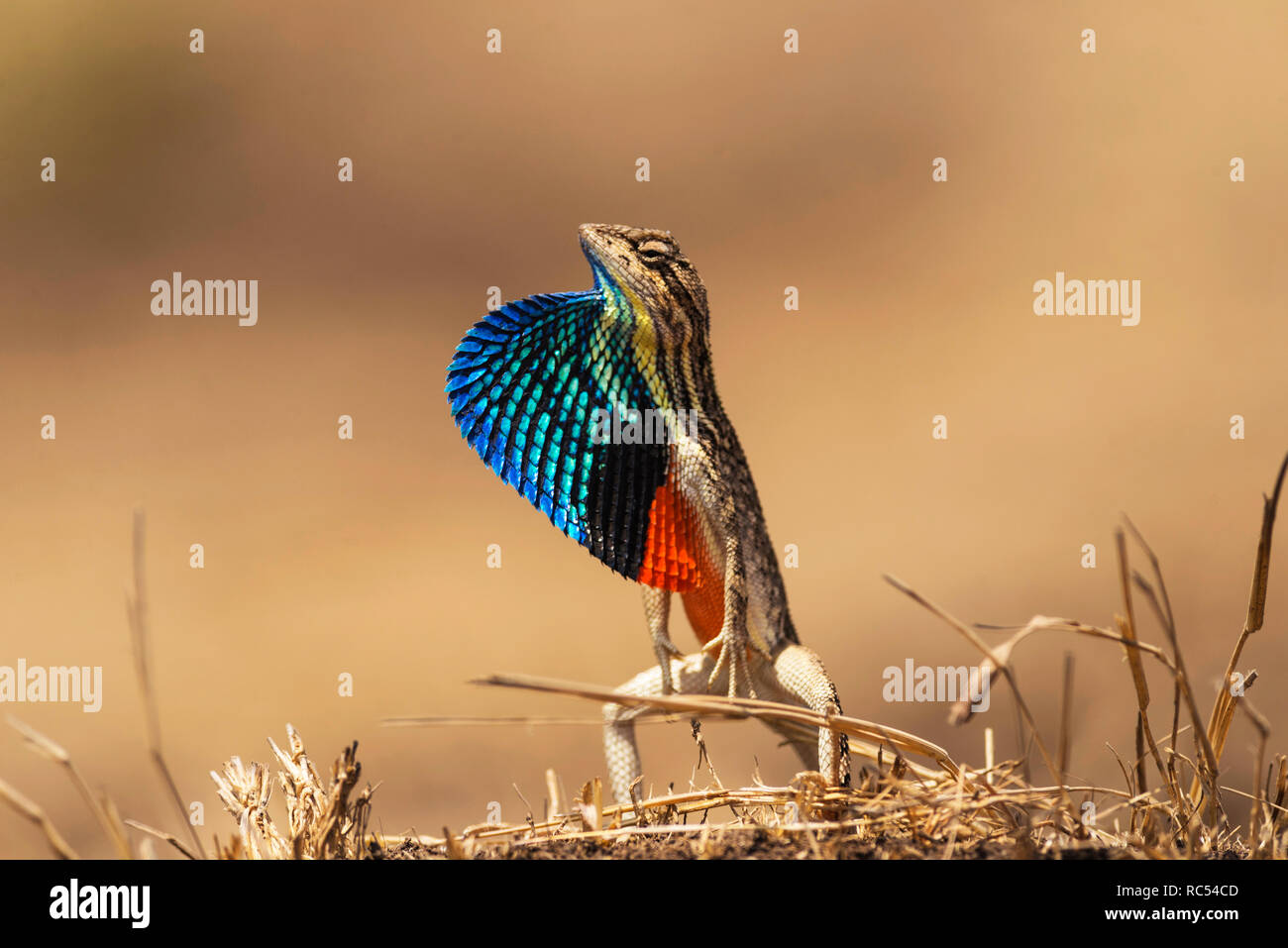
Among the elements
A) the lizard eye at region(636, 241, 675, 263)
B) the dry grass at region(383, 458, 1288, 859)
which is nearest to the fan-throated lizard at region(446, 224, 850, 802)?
the lizard eye at region(636, 241, 675, 263)

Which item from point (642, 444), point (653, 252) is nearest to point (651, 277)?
point (653, 252)

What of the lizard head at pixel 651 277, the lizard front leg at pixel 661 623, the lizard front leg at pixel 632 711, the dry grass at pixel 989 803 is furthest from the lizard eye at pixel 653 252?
the dry grass at pixel 989 803

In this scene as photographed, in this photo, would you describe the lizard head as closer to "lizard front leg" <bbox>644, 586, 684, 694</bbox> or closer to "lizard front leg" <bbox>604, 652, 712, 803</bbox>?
"lizard front leg" <bbox>644, 586, 684, 694</bbox>

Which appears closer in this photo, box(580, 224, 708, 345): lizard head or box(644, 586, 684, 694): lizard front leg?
box(580, 224, 708, 345): lizard head

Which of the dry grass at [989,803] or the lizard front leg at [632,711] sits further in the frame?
the lizard front leg at [632,711]

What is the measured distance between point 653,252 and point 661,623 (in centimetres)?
139

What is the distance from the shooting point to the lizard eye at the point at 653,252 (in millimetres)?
3787

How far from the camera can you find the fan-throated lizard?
3.62m

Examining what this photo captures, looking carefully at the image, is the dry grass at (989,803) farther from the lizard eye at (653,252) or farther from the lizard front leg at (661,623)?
the lizard eye at (653,252)

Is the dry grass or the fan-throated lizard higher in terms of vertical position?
the fan-throated lizard

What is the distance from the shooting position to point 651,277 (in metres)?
3.74

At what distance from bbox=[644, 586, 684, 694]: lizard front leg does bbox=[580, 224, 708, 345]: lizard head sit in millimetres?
994
